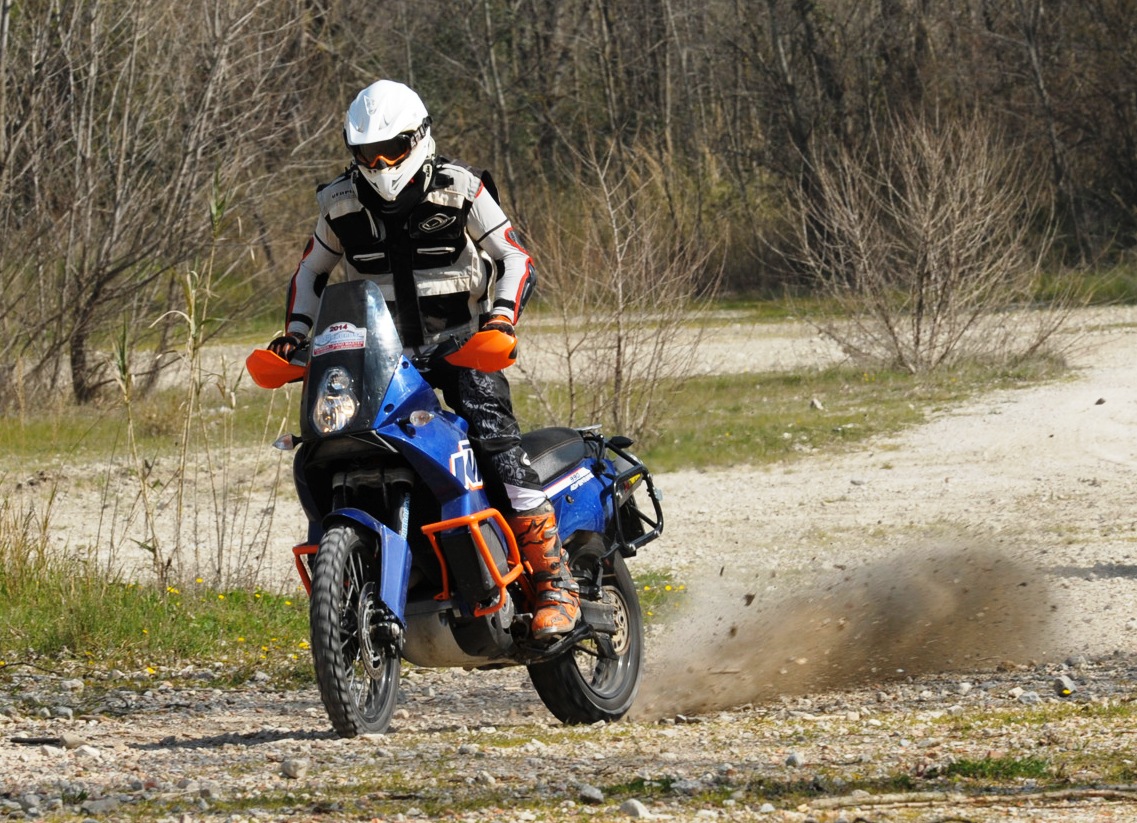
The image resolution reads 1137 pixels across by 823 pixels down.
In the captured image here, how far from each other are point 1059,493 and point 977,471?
55.2 inches

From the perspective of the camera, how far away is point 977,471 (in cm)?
1299

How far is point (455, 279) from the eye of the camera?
579 cm

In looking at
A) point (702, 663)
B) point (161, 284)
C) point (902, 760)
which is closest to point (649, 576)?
point (702, 663)

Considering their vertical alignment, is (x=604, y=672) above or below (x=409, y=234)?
below

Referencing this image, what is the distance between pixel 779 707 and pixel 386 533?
212 cm

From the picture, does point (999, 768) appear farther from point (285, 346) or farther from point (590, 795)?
point (285, 346)

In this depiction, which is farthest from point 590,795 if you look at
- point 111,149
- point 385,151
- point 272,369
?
point 111,149

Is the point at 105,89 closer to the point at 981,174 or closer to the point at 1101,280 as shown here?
the point at 981,174

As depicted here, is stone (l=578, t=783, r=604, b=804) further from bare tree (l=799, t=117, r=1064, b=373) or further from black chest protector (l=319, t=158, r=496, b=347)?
bare tree (l=799, t=117, r=1064, b=373)

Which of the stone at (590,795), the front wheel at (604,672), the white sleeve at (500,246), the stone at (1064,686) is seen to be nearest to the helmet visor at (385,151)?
the white sleeve at (500,246)

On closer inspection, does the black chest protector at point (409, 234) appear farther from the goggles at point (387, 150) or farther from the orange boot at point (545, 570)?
the orange boot at point (545, 570)

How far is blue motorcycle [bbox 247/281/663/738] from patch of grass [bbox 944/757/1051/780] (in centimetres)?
180

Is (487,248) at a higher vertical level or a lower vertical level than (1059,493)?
higher

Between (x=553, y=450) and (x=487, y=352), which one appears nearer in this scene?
(x=487, y=352)
